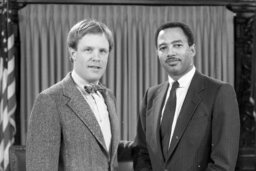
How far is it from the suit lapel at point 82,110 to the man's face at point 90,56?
0.31 feet

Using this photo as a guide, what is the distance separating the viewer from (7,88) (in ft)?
17.0

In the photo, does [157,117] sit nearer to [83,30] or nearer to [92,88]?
[92,88]

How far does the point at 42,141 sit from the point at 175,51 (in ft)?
3.12

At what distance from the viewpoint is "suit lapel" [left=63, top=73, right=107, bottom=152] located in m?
1.96

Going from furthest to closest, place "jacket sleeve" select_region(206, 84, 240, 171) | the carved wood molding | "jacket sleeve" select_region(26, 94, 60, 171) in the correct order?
the carved wood molding < "jacket sleeve" select_region(206, 84, 240, 171) < "jacket sleeve" select_region(26, 94, 60, 171)

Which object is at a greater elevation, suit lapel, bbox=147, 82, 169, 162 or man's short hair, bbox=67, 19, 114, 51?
man's short hair, bbox=67, 19, 114, 51

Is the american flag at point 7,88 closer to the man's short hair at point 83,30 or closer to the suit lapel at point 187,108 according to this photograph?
the suit lapel at point 187,108

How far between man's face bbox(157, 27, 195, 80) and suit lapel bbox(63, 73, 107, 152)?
0.64m

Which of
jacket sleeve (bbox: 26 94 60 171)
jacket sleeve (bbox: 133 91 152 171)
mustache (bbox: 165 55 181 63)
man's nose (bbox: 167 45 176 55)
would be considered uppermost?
man's nose (bbox: 167 45 176 55)

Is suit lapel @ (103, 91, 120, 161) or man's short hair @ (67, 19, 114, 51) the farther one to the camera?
suit lapel @ (103, 91, 120, 161)

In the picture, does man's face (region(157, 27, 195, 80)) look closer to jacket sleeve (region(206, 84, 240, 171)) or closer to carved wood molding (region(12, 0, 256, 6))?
jacket sleeve (region(206, 84, 240, 171))

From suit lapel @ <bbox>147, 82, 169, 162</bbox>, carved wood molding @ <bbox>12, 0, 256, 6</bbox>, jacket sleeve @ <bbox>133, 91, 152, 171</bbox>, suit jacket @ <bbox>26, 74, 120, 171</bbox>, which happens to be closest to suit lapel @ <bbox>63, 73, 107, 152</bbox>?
suit jacket @ <bbox>26, 74, 120, 171</bbox>

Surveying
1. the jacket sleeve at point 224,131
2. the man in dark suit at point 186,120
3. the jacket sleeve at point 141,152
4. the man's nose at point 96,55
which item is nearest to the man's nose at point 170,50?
the man in dark suit at point 186,120

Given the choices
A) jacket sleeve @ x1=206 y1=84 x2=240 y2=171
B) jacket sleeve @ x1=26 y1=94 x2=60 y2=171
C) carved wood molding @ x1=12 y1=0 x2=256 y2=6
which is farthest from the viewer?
carved wood molding @ x1=12 y1=0 x2=256 y2=6
